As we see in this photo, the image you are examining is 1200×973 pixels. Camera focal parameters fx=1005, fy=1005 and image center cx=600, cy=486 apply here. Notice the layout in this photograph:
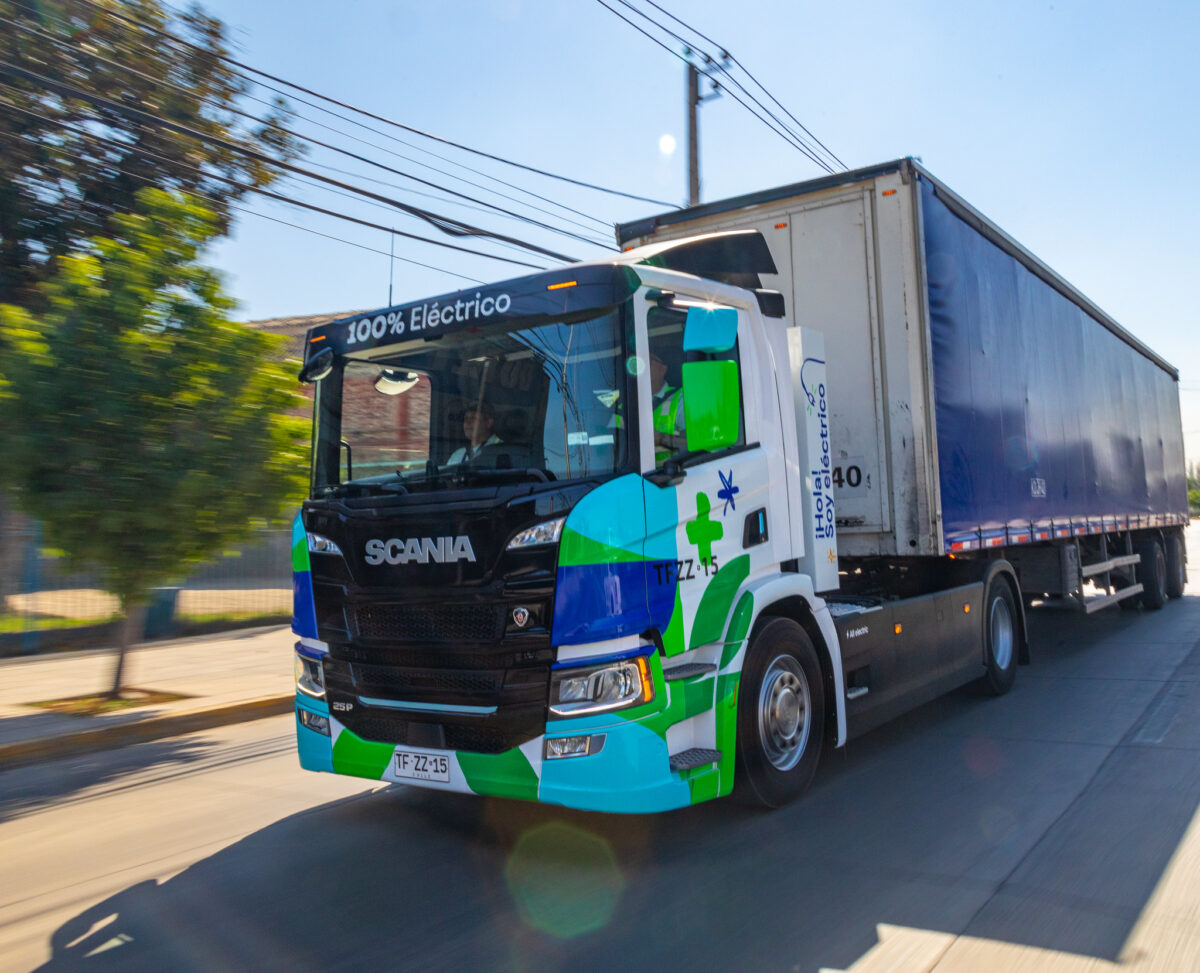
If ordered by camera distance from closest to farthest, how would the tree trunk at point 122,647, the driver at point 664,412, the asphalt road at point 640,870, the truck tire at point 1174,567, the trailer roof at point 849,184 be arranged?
the asphalt road at point 640,870 < the driver at point 664,412 < the trailer roof at point 849,184 < the tree trunk at point 122,647 < the truck tire at point 1174,567

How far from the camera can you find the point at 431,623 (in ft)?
14.4

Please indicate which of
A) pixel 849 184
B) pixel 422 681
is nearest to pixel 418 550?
pixel 422 681

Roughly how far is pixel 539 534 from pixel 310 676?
1620 mm

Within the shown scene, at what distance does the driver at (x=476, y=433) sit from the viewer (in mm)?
4594

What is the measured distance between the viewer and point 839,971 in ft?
10.8

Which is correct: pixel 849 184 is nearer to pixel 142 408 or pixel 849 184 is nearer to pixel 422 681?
pixel 422 681

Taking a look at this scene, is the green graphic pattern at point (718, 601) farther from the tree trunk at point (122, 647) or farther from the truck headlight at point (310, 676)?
the tree trunk at point (122, 647)

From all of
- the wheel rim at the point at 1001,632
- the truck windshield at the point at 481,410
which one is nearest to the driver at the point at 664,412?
the truck windshield at the point at 481,410

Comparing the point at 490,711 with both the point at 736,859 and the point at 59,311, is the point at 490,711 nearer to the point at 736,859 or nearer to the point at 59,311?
the point at 736,859

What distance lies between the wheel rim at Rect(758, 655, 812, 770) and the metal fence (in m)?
5.87

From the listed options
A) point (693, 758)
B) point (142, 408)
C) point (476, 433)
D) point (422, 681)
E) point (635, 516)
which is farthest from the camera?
point (142, 408)

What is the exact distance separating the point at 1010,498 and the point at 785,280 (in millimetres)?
2874

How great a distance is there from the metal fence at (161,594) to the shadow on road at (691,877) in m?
5.26

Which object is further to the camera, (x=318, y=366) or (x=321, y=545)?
(x=318, y=366)
